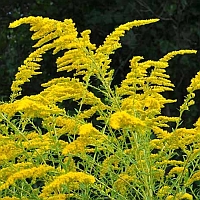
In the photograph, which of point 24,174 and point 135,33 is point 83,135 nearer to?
point 24,174

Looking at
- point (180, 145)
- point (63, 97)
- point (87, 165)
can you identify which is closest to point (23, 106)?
point (63, 97)

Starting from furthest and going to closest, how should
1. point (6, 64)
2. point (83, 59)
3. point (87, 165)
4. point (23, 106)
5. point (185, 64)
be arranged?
point (6, 64) < point (185, 64) < point (87, 165) < point (83, 59) < point (23, 106)

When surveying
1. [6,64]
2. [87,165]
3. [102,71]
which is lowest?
[6,64]

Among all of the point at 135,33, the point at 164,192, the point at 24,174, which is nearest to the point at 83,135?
the point at 24,174

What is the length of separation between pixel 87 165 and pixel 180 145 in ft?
1.10

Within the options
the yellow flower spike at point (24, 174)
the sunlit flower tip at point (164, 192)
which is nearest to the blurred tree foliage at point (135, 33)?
the sunlit flower tip at point (164, 192)

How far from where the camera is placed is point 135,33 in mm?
5293

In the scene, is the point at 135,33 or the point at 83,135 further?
the point at 135,33

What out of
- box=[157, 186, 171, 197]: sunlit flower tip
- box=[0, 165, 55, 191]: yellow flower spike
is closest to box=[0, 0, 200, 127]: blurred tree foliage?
box=[157, 186, 171, 197]: sunlit flower tip

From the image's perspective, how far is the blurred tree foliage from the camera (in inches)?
200

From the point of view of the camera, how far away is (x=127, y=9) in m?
5.11

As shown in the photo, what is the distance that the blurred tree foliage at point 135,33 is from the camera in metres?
5.08

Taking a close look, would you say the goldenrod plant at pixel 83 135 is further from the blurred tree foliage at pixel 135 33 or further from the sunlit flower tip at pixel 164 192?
the blurred tree foliage at pixel 135 33

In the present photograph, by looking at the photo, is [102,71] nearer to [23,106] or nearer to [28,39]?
[23,106]
